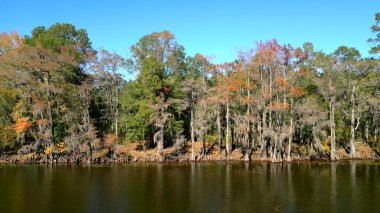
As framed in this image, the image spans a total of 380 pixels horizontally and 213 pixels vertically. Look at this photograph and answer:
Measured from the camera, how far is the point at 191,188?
92.6 ft

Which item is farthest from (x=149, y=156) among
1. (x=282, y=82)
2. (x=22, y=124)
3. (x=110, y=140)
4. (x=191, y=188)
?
(x=191, y=188)

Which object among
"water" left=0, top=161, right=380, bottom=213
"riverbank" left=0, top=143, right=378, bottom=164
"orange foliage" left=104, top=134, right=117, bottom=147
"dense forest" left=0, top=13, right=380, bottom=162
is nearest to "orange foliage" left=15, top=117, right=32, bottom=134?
"dense forest" left=0, top=13, right=380, bottom=162

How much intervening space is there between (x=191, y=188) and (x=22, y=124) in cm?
2858

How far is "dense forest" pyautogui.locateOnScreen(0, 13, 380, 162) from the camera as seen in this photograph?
46.2 metres

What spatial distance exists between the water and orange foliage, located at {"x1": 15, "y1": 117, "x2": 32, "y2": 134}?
5.91 metres

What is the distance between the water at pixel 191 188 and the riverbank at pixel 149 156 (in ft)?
16.2

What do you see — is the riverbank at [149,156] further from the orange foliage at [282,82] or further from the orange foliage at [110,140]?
the orange foliage at [282,82]

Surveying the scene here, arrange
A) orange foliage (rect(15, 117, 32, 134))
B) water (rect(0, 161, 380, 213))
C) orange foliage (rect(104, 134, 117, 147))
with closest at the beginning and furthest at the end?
water (rect(0, 161, 380, 213)) < orange foliage (rect(15, 117, 32, 134)) < orange foliage (rect(104, 134, 117, 147))

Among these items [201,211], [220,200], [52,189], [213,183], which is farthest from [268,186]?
[52,189]

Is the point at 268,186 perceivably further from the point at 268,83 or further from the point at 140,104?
the point at 140,104

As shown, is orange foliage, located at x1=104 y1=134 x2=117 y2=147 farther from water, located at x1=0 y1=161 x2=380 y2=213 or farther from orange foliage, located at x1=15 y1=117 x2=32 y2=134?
orange foliage, located at x1=15 y1=117 x2=32 y2=134

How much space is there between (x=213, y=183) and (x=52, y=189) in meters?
13.2

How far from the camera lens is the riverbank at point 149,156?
153 ft

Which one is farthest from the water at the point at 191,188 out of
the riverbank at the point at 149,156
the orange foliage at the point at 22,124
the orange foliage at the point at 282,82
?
the orange foliage at the point at 282,82
